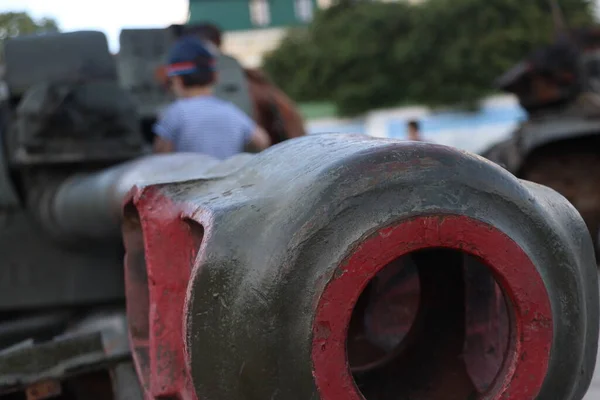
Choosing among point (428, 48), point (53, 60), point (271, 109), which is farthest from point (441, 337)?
point (428, 48)

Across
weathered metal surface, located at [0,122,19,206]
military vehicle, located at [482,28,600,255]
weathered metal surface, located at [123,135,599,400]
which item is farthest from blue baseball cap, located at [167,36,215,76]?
military vehicle, located at [482,28,600,255]

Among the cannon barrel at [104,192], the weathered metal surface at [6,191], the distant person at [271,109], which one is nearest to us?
the cannon barrel at [104,192]

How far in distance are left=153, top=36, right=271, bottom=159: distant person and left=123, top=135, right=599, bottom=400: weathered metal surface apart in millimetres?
1502

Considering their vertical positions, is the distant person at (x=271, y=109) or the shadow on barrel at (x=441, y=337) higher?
the shadow on barrel at (x=441, y=337)

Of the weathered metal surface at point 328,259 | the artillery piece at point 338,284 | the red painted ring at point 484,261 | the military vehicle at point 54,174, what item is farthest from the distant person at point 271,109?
the red painted ring at point 484,261

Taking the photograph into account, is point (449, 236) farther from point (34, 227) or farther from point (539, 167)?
point (539, 167)

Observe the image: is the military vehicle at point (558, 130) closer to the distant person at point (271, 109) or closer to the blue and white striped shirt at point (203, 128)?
the distant person at point (271, 109)

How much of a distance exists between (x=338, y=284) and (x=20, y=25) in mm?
2081

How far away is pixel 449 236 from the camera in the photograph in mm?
1165

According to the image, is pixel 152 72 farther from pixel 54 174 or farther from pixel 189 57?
pixel 54 174

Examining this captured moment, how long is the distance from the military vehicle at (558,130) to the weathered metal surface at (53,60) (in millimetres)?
3493

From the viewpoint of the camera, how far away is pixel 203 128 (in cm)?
295

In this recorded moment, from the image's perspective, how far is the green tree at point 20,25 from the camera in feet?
8.93

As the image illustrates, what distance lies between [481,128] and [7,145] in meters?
20.0
